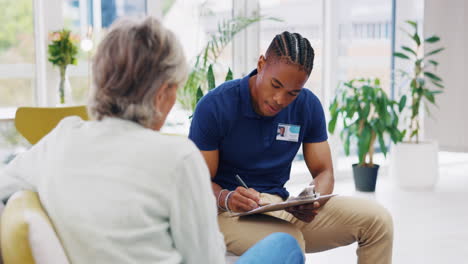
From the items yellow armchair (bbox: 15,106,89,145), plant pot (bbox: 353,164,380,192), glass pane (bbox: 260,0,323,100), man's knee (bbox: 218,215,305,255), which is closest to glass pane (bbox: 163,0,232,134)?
glass pane (bbox: 260,0,323,100)

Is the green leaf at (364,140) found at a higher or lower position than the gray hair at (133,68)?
lower

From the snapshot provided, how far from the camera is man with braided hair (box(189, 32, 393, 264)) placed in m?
2.00

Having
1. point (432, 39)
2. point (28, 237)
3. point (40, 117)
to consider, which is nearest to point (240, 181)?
point (28, 237)

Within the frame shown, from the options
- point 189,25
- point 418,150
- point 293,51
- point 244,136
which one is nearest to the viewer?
point 293,51

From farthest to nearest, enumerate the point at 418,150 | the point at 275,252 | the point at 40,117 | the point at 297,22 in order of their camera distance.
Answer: the point at 297,22, the point at 418,150, the point at 40,117, the point at 275,252

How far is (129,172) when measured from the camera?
1.12 meters

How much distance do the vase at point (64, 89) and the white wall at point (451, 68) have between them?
3.08 meters

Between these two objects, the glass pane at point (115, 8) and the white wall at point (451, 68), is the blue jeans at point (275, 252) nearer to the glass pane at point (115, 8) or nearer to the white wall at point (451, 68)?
the glass pane at point (115, 8)

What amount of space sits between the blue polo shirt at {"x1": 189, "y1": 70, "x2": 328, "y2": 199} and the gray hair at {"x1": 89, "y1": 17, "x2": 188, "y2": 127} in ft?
2.90

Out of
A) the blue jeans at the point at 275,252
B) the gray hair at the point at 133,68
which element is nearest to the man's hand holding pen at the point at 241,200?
the blue jeans at the point at 275,252

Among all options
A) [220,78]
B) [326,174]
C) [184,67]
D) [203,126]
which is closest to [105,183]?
[184,67]

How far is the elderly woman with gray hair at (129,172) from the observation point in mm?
1103

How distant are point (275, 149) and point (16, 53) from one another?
270 centimetres

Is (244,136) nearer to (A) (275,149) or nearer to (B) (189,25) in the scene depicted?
(A) (275,149)
